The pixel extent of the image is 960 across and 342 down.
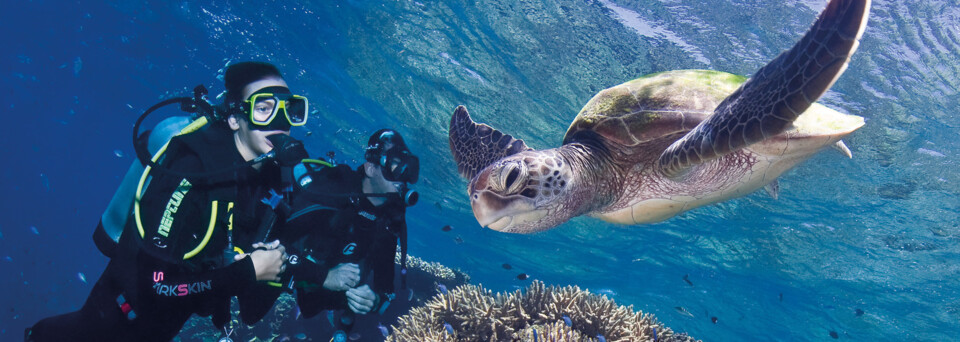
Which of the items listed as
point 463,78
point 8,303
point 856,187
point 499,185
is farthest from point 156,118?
point 856,187

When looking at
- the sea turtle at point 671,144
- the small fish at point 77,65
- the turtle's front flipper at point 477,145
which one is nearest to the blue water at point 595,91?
the small fish at point 77,65

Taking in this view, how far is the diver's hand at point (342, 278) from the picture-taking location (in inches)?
108

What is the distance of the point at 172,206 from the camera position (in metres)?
1.99

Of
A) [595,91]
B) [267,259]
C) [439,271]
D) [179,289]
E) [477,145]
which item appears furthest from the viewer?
[595,91]

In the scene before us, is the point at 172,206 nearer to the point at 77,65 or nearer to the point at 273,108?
the point at 273,108

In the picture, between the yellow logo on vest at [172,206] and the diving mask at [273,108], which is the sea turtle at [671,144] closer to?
the diving mask at [273,108]

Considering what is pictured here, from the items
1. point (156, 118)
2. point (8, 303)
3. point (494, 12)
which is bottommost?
point (8, 303)

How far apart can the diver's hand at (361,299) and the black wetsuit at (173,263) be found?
75 centimetres

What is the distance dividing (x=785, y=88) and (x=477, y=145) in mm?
2755

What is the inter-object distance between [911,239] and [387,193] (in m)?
16.0

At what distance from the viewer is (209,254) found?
219 centimetres

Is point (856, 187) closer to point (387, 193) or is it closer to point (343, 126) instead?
point (387, 193)

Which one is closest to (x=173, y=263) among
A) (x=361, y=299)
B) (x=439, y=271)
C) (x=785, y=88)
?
(x=361, y=299)

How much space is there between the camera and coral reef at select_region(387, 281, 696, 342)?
3.33 metres
